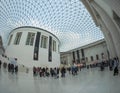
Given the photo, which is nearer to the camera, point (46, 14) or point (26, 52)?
point (46, 14)

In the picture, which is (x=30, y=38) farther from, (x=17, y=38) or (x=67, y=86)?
(x=67, y=86)

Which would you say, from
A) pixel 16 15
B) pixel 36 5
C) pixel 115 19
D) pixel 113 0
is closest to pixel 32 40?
pixel 16 15

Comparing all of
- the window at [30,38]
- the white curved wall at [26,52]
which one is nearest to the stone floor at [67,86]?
the white curved wall at [26,52]

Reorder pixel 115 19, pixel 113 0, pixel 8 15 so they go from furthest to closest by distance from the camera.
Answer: pixel 8 15
pixel 115 19
pixel 113 0

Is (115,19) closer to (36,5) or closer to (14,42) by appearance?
(36,5)

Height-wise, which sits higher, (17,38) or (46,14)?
(46,14)

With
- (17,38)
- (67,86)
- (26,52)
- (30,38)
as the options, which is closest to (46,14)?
(30,38)

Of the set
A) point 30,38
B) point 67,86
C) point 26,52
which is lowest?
point 67,86

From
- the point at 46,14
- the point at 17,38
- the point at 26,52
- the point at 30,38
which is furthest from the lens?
the point at 17,38

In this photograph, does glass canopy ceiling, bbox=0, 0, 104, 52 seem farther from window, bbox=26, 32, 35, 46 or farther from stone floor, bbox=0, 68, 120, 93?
stone floor, bbox=0, 68, 120, 93

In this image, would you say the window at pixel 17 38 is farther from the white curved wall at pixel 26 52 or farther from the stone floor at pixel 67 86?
the stone floor at pixel 67 86

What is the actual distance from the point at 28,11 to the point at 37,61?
15448 millimetres

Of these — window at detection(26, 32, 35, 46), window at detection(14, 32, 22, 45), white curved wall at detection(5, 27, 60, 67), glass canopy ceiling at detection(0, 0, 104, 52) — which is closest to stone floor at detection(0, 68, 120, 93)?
glass canopy ceiling at detection(0, 0, 104, 52)

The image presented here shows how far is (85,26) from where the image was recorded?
4784 cm
